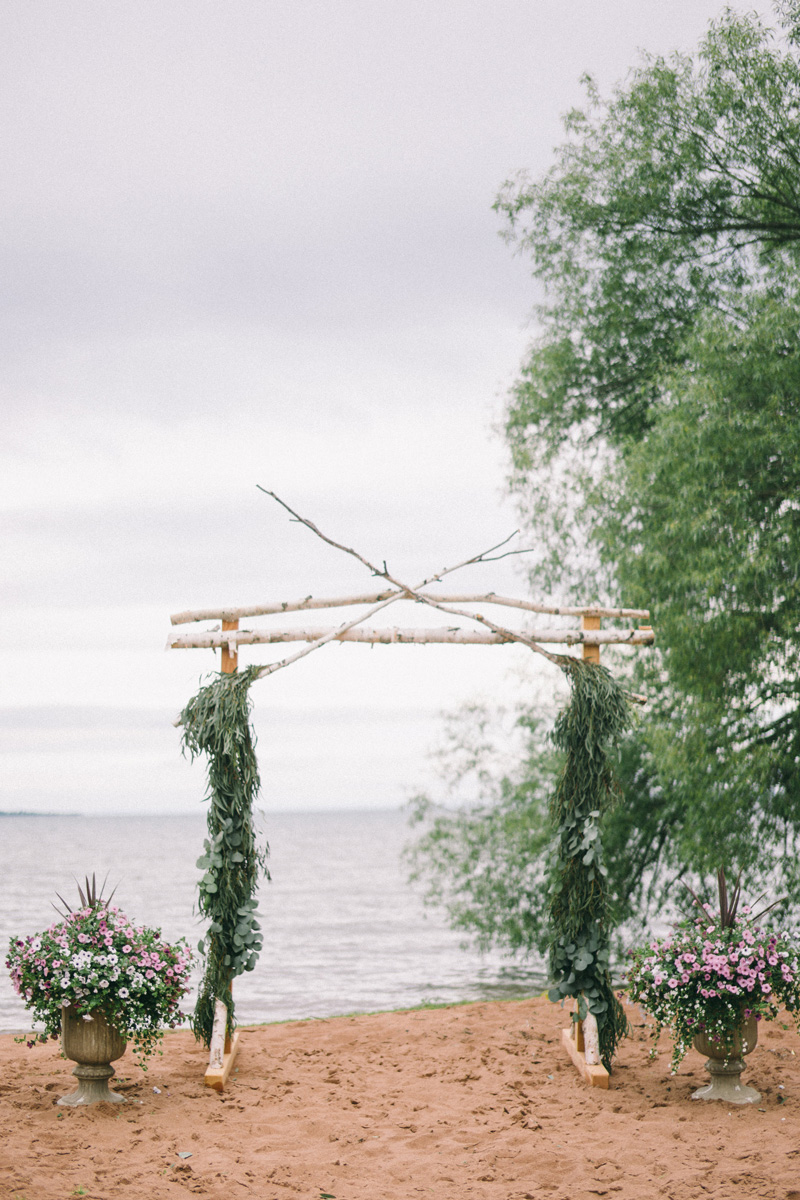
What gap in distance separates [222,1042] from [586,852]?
2564mm

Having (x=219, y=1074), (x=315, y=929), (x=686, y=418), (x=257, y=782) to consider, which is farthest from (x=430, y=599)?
(x=315, y=929)

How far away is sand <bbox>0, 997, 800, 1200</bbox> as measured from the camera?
447 cm

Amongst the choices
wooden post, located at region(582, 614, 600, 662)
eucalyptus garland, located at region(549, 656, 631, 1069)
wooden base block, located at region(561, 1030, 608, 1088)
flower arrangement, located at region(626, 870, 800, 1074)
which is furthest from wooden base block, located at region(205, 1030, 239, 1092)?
wooden post, located at region(582, 614, 600, 662)

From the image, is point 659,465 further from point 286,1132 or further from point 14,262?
point 14,262

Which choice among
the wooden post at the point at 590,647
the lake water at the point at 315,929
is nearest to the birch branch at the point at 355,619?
the wooden post at the point at 590,647

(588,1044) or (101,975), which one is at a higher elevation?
(101,975)

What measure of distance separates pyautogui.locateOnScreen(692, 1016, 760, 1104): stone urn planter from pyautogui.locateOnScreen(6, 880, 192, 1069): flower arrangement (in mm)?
3058

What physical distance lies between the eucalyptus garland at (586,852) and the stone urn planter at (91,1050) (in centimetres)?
264

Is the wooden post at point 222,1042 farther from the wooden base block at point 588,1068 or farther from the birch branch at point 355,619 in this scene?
the wooden base block at point 588,1068

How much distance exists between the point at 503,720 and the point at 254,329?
5.42 metres

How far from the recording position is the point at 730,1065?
5.63 metres

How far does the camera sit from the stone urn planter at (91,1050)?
18.0 ft

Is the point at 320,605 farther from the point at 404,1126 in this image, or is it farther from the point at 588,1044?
the point at 588,1044

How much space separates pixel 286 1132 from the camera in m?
5.27
